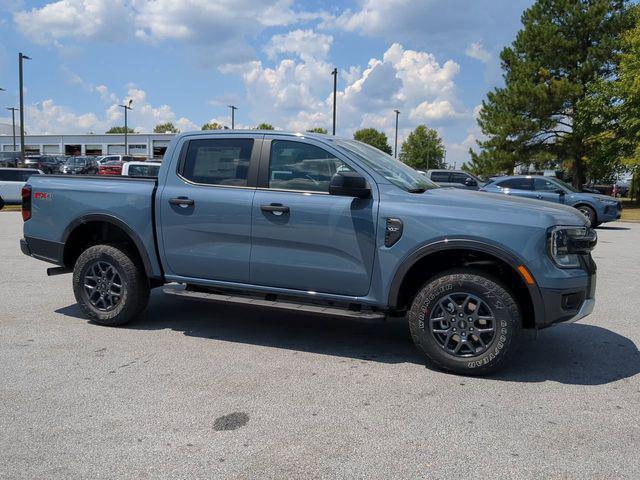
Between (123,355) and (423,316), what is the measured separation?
251 centimetres

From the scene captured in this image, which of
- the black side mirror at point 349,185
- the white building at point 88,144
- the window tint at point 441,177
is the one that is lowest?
the black side mirror at point 349,185

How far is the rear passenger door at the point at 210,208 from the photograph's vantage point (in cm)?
489

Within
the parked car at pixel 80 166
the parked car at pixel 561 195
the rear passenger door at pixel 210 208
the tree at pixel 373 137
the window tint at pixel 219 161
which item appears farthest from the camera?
the tree at pixel 373 137

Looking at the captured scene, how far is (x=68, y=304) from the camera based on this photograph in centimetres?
642

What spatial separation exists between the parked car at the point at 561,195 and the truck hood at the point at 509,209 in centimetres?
1299

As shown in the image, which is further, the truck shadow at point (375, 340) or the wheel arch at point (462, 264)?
the truck shadow at point (375, 340)

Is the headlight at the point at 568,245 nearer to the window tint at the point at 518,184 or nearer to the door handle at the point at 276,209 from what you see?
the door handle at the point at 276,209

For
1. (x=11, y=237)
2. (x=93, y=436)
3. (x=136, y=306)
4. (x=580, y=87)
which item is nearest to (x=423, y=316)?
(x=93, y=436)

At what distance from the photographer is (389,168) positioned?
197 inches

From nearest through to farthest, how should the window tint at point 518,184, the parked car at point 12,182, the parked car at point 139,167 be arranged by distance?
1. the window tint at point 518,184
2. the parked car at point 139,167
3. the parked car at point 12,182

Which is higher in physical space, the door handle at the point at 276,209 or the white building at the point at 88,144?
the white building at the point at 88,144

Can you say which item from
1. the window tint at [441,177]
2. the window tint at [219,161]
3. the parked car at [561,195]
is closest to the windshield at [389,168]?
the window tint at [219,161]

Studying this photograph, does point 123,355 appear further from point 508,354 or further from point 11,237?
point 11,237

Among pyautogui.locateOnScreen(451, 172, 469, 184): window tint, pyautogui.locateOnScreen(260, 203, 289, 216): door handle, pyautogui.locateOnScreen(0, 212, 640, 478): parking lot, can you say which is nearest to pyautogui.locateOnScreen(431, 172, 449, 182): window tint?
pyautogui.locateOnScreen(451, 172, 469, 184): window tint
